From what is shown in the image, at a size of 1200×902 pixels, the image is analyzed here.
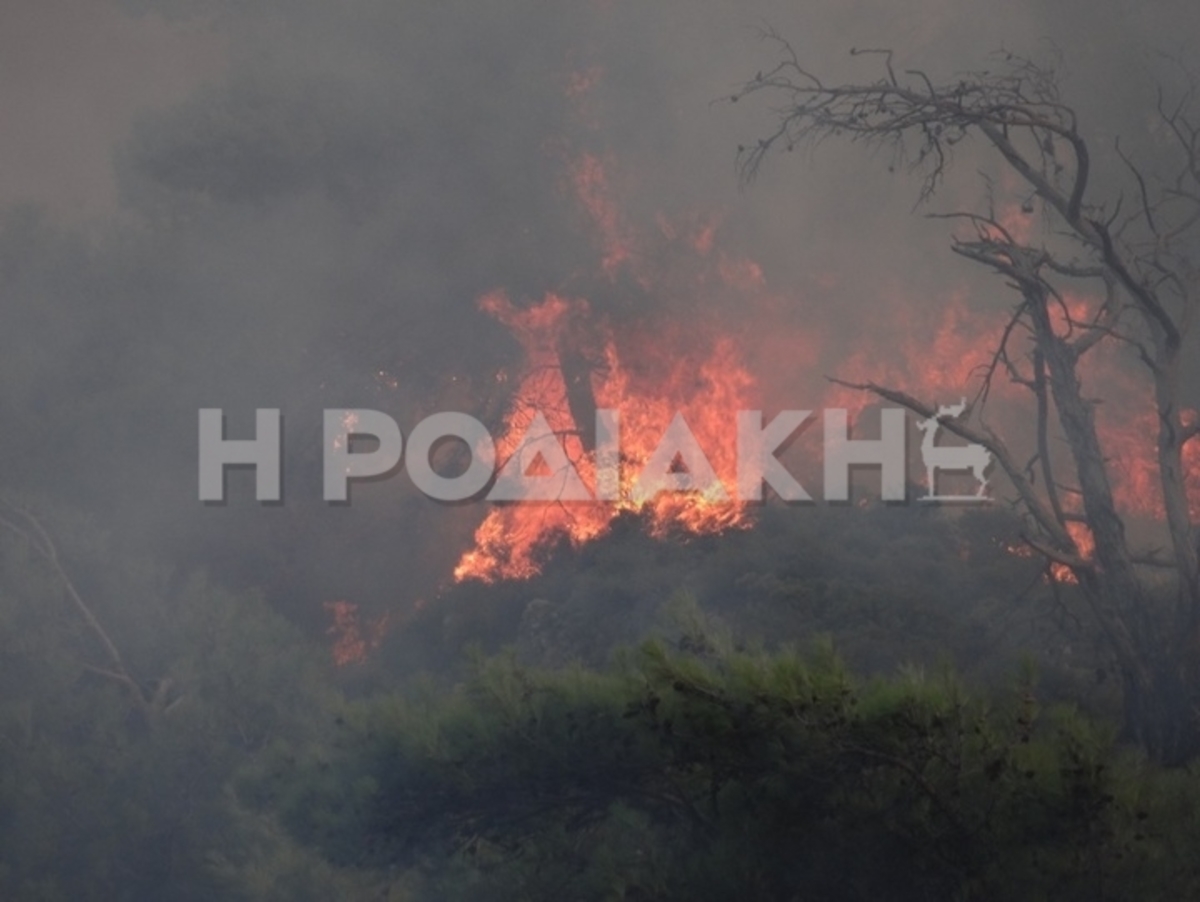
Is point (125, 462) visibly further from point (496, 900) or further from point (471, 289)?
point (496, 900)

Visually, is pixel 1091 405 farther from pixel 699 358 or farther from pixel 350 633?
pixel 350 633

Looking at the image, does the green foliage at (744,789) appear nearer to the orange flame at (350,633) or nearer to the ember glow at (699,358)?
the ember glow at (699,358)

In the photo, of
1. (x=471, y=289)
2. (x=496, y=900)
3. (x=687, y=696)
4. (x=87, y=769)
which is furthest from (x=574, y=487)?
(x=687, y=696)

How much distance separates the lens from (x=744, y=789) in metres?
7.36

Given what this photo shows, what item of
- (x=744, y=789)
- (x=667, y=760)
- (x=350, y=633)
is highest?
(x=667, y=760)

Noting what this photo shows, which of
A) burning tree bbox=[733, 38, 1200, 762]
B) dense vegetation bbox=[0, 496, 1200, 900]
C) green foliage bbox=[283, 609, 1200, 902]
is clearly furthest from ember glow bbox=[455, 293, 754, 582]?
green foliage bbox=[283, 609, 1200, 902]

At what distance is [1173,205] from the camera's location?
844 inches

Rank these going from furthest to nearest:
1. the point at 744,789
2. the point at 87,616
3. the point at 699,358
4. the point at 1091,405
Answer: the point at 699,358, the point at 87,616, the point at 1091,405, the point at 744,789

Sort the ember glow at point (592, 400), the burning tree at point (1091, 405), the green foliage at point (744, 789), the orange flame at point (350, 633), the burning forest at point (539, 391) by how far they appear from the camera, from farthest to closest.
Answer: the orange flame at point (350, 633) < the ember glow at point (592, 400) < the burning forest at point (539, 391) < the burning tree at point (1091, 405) < the green foliage at point (744, 789)

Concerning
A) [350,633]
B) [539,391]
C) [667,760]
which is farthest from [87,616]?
[667,760]

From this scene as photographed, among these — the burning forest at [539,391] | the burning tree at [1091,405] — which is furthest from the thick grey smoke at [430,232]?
the burning tree at [1091,405]

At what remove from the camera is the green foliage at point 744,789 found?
650 centimetres

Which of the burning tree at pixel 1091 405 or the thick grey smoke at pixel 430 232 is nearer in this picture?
the burning tree at pixel 1091 405

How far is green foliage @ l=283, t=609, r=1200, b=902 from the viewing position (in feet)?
21.3
